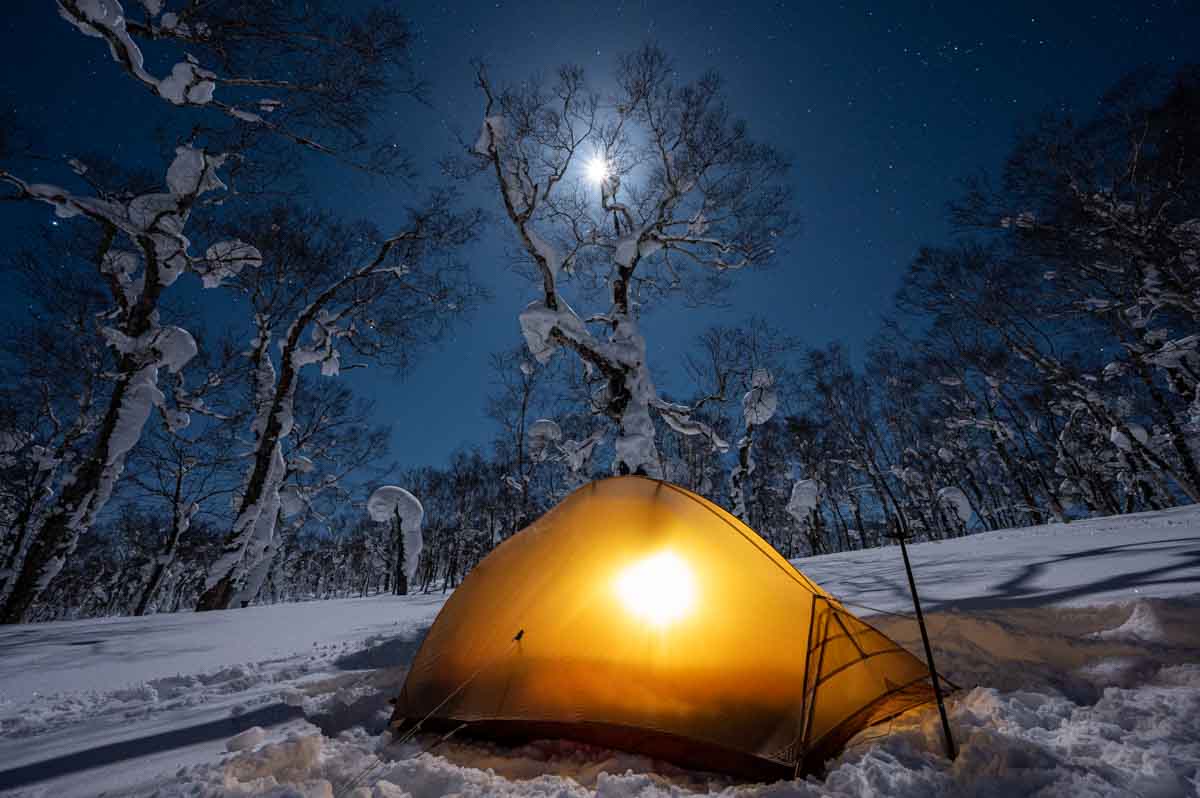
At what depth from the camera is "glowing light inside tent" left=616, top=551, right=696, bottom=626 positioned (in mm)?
2205

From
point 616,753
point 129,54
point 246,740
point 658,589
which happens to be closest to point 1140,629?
point 658,589

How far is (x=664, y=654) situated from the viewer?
6.76 ft

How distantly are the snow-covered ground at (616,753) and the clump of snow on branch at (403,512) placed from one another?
246 inches

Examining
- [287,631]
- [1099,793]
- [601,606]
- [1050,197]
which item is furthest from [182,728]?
[1050,197]

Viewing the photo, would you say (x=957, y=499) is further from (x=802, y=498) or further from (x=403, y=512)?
(x=403, y=512)

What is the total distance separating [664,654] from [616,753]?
1.54 feet

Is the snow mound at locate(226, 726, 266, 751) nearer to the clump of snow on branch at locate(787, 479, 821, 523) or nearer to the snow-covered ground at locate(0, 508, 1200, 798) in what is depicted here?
the snow-covered ground at locate(0, 508, 1200, 798)

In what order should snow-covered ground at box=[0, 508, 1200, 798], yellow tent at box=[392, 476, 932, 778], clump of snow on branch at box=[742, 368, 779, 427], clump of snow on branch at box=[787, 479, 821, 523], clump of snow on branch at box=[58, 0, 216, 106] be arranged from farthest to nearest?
clump of snow on branch at box=[787, 479, 821, 523] < clump of snow on branch at box=[742, 368, 779, 427] < clump of snow on branch at box=[58, 0, 216, 106] < yellow tent at box=[392, 476, 932, 778] < snow-covered ground at box=[0, 508, 1200, 798]

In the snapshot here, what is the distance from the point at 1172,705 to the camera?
5.20 feet

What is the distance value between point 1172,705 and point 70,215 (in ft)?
35.2

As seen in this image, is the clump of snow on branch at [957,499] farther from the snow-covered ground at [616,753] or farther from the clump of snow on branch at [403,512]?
the clump of snow on branch at [403,512]

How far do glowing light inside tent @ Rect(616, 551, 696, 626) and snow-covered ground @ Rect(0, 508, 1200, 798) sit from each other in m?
0.59

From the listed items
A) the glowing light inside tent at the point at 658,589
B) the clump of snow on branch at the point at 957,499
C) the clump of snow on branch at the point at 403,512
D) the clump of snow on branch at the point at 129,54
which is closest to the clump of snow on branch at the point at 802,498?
the clump of snow on branch at the point at 957,499

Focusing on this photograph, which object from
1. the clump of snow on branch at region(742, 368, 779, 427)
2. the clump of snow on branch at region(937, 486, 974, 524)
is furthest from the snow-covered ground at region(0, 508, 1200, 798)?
the clump of snow on branch at region(937, 486, 974, 524)
